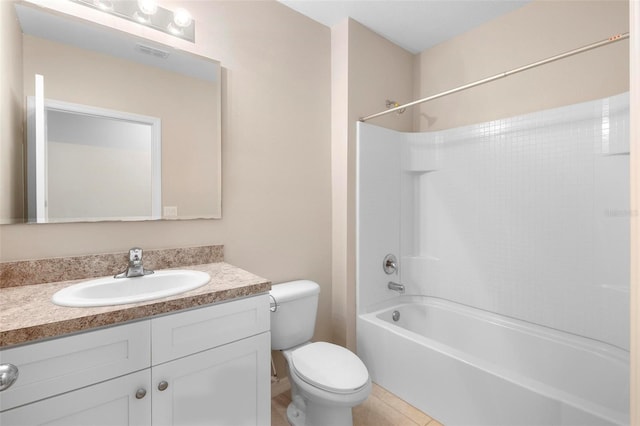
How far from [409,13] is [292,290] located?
1.98 m

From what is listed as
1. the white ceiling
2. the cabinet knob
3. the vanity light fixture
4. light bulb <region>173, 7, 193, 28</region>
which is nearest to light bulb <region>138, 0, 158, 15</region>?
the vanity light fixture

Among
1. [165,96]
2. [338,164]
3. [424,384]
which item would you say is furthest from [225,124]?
[424,384]

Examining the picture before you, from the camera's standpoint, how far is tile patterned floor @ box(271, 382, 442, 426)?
1757 mm

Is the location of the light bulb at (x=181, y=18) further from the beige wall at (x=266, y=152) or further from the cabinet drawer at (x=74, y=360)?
the cabinet drawer at (x=74, y=360)

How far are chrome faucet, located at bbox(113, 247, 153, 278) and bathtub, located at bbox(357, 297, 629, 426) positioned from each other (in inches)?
55.8

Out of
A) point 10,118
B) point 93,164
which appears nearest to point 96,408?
point 93,164

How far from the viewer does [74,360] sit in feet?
3.12

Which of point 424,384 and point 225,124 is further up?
point 225,124

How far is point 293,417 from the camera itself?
1774mm

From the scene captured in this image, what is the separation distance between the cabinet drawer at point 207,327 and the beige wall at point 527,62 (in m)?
2.08

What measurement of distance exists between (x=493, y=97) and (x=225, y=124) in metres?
1.87

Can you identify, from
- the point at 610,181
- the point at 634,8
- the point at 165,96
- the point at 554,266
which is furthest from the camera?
the point at 554,266

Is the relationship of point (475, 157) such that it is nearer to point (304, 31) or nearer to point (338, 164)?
point (338, 164)

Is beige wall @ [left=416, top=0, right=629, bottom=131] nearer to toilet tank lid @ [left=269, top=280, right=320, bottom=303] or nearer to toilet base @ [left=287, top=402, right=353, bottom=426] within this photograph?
toilet tank lid @ [left=269, top=280, right=320, bottom=303]
